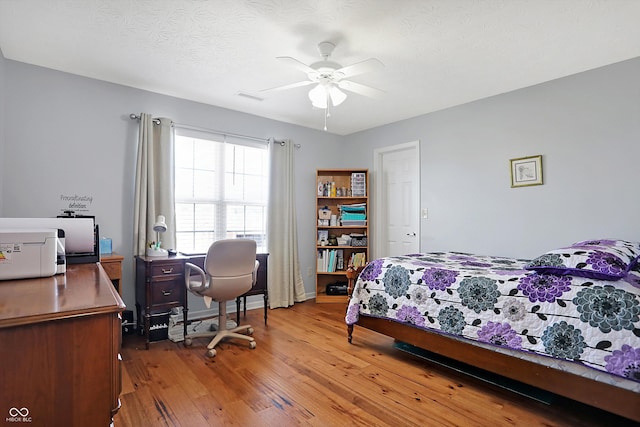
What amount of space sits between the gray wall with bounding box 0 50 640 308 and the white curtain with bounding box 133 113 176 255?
0.15 meters

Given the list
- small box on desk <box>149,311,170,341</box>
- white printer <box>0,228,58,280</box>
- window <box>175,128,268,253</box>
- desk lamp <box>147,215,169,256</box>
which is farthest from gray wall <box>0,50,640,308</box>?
white printer <box>0,228,58,280</box>

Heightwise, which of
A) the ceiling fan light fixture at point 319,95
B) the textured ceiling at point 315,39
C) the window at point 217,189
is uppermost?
the textured ceiling at point 315,39

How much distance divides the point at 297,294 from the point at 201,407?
2.58 metres

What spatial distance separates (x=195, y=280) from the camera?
318cm

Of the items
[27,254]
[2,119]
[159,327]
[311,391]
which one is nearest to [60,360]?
[27,254]

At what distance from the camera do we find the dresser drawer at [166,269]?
303 centimetres

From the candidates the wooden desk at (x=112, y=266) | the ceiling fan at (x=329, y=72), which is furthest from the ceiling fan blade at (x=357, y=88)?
the wooden desk at (x=112, y=266)

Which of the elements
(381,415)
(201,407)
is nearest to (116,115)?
(201,407)

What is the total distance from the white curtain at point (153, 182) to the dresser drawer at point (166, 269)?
17.3 inches

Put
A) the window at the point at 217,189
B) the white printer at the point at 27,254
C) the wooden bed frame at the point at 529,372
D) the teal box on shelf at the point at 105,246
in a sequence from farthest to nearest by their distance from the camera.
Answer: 1. the window at the point at 217,189
2. the teal box on shelf at the point at 105,246
3. the wooden bed frame at the point at 529,372
4. the white printer at the point at 27,254

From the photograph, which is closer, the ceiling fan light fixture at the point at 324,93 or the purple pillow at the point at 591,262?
the purple pillow at the point at 591,262

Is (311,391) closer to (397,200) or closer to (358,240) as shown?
(358,240)

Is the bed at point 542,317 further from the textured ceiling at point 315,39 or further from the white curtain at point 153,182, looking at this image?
the white curtain at point 153,182

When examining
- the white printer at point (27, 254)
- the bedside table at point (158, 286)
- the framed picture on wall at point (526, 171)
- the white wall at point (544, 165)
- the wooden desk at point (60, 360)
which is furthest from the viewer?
the framed picture on wall at point (526, 171)
